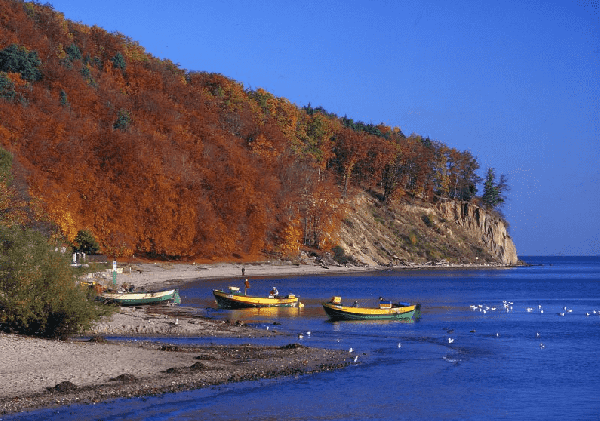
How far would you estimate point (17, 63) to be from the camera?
95.2 m

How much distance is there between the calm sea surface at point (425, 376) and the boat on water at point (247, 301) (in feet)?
4.00

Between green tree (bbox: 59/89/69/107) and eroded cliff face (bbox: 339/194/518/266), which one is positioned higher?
green tree (bbox: 59/89/69/107)

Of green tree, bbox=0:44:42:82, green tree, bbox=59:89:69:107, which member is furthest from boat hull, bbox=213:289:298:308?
green tree, bbox=0:44:42:82

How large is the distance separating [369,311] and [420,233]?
293ft

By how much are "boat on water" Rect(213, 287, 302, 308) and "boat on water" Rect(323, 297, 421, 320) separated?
22.8 ft

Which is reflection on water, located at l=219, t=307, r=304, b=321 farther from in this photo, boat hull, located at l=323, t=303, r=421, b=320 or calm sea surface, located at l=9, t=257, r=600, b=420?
boat hull, located at l=323, t=303, r=421, b=320

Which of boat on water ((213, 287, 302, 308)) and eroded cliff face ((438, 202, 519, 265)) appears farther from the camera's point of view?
eroded cliff face ((438, 202, 519, 265))

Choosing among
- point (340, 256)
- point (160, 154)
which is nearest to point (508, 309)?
point (160, 154)

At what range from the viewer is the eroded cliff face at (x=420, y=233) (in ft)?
398

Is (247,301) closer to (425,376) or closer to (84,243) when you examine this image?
(425,376)

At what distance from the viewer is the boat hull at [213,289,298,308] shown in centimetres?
5012

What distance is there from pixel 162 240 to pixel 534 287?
45.4 m

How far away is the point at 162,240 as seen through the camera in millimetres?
86375

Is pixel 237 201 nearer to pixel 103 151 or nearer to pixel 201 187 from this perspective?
pixel 201 187
